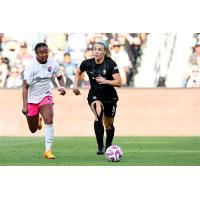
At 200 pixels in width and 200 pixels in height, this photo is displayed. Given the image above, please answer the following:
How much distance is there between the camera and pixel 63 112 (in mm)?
31297

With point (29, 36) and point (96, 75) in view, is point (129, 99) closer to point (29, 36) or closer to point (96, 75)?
point (29, 36)

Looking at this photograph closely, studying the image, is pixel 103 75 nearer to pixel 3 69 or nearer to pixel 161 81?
pixel 161 81

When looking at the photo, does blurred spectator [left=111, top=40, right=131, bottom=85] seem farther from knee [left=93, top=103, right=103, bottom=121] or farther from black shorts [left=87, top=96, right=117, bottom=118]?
knee [left=93, top=103, right=103, bottom=121]

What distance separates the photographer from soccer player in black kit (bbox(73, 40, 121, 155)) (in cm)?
1590

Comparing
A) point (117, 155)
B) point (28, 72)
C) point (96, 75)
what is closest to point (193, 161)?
point (117, 155)

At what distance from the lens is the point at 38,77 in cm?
1594

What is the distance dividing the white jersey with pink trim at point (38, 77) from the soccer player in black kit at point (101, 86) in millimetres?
584

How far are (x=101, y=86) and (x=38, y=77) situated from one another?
127cm

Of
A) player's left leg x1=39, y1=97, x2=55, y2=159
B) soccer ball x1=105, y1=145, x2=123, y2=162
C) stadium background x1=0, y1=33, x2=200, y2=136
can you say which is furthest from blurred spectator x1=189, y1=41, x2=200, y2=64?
soccer ball x1=105, y1=145, x2=123, y2=162

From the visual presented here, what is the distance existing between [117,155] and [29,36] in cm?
1617

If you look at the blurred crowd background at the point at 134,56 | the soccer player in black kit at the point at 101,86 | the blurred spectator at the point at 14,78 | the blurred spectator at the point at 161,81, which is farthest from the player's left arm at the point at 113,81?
the blurred spectator at the point at 14,78

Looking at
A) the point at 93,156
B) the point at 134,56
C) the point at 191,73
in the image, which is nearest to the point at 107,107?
the point at 93,156

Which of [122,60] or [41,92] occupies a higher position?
[41,92]

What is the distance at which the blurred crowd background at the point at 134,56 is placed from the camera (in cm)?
3025
